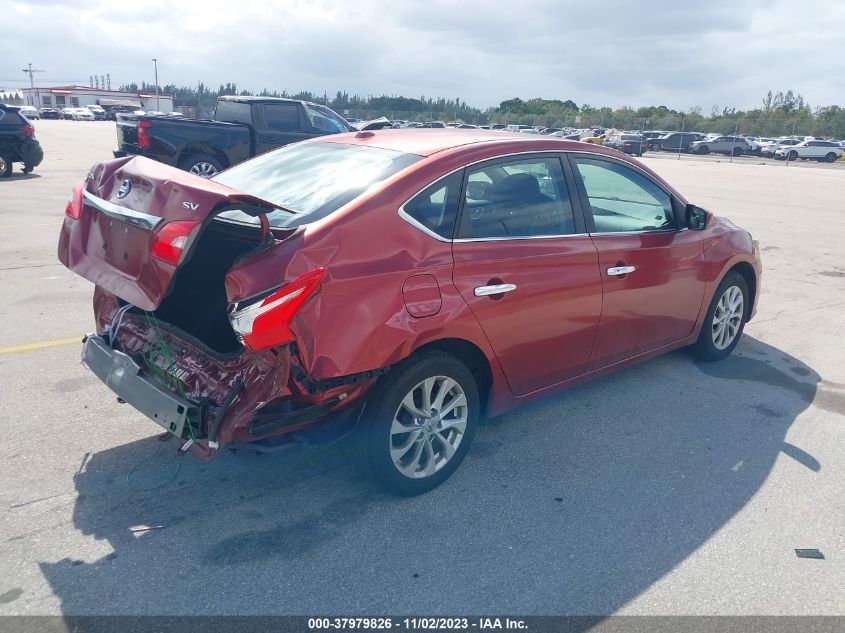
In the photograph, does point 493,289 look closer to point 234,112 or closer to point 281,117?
point 281,117

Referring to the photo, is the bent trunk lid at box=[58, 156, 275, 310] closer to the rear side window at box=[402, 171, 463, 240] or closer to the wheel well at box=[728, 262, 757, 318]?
the rear side window at box=[402, 171, 463, 240]

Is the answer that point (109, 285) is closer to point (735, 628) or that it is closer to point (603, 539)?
point (603, 539)

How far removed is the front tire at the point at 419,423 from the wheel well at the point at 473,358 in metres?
0.07

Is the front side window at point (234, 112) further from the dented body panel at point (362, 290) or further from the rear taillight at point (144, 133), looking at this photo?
the dented body panel at point (362, 290)

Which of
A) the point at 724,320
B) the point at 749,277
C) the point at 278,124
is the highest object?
the point at 278,124

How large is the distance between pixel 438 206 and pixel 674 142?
52.1 metres

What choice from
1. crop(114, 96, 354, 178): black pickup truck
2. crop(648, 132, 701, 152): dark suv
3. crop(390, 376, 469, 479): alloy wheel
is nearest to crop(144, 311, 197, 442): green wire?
crop(390, 376, 469, 479): alloy wheel

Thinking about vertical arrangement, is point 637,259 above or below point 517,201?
below

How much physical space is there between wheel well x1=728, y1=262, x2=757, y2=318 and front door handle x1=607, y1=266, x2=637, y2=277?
5.10 feet

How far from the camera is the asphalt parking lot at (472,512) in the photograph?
291 cm

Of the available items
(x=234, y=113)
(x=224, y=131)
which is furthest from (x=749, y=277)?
(x=234, y=113)

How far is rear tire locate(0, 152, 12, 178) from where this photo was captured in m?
16.0

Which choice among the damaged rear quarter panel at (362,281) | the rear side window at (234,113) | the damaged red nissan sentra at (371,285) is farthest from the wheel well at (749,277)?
the rear side window at (234,113)

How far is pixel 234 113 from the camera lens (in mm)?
13836
